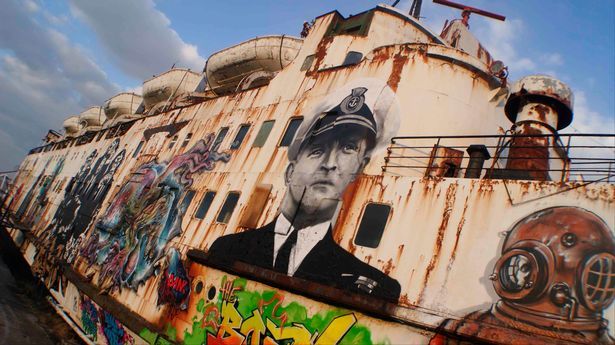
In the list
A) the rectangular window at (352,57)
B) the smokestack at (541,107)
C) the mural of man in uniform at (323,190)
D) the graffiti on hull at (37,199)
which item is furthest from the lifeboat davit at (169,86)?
the smokestack at (541,107)

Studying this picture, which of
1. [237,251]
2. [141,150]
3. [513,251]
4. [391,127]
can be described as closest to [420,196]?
[513,251]

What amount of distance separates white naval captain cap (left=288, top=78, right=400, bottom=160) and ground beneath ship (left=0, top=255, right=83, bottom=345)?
12208 millimetres

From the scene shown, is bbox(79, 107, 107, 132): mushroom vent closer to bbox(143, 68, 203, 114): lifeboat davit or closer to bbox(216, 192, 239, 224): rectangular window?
bbox(143, 68, 203, 114): lifeboat davit

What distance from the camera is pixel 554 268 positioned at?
556 centimetres

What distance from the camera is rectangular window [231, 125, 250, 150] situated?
13.1 metres

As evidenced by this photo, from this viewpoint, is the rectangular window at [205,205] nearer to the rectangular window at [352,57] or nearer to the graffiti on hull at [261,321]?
the graffiti on hull at [261,321]

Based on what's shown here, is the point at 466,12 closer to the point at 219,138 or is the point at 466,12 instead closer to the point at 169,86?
the point at 219,138

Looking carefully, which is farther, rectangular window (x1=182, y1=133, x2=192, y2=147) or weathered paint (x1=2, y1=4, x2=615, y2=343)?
rectangular window (x1=182, y1=133, x2=192, y2=147)

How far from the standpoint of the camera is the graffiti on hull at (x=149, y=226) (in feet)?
38.2

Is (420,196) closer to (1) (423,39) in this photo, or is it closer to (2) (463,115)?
(2) (463,115)

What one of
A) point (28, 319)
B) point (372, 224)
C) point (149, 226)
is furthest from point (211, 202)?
point (28, 319)

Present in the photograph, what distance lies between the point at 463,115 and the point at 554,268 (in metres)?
5.43

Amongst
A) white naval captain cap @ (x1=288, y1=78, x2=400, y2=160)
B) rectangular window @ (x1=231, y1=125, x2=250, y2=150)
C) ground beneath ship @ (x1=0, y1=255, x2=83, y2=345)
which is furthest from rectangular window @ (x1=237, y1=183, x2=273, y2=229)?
ground beneath ship @ (x1=0, y1=255, x2=83, y2=345)

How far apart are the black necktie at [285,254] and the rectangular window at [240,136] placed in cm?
539
